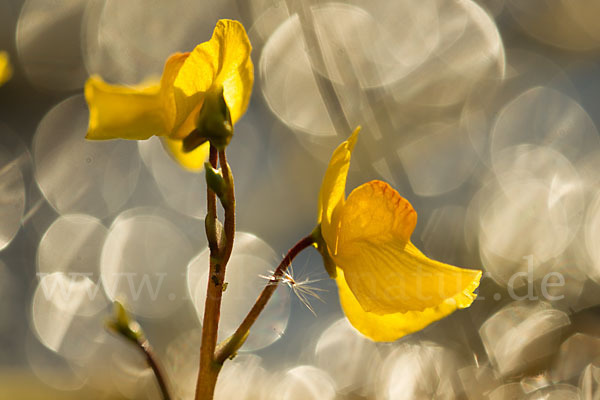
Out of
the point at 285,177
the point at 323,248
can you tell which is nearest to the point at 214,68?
the point at 323,248

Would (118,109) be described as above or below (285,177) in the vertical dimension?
above

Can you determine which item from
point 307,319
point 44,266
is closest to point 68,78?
point 44,266

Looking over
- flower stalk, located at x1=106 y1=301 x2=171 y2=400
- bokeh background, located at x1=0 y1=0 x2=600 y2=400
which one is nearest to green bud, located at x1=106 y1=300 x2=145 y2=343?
flower stalk, located at x1=106 y1=301 x2=171 y2=400

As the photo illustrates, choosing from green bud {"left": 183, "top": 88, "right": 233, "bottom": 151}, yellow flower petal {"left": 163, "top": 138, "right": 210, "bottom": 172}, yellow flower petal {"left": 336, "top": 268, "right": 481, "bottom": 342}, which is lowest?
yellow flower petal {"left": 336, "top": 268, "right": 481, "bottom": 342}

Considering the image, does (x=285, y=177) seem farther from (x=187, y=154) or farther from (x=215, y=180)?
(x=215, y=180)

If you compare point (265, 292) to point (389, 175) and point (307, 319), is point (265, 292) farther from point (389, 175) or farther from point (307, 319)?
point (307, 319)

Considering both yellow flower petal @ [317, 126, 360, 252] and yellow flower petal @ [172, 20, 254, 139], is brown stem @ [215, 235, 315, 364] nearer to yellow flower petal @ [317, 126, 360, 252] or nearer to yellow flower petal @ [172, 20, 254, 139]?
yellow flower petal @ [317, 126, 360, 252]

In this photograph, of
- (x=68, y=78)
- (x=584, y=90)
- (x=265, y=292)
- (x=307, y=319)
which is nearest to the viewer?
(x=265, y=292)

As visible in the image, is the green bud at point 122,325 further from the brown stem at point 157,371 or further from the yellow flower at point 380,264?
the yellow flower at point 380,264
